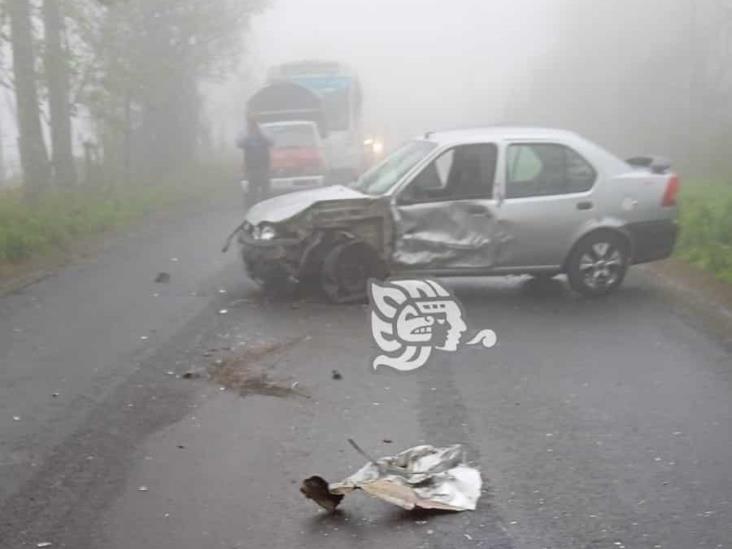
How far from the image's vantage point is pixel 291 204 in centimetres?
1207

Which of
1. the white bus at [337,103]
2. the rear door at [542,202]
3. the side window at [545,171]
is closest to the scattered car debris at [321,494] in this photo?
the rear door at [542,202]

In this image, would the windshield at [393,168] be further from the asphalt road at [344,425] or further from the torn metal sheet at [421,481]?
the torn metal sheet at [421,481]

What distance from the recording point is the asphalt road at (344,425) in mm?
5711

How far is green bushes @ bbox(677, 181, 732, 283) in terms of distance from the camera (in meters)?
13.4

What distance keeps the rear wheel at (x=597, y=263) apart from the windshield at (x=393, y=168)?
6.31 feet

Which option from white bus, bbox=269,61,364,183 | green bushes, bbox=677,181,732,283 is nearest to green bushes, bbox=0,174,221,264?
white bus, bbox=269,61,364,183

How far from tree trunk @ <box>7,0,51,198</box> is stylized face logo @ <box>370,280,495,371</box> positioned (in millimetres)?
10376

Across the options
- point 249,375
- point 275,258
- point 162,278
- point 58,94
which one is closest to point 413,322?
point 275,258

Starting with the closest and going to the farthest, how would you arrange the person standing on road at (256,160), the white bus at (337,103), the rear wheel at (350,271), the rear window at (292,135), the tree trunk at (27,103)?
the rear wheel at (350,271)
the tree trunk at (27,103)
the person standing on road at (256,160)
the rear window at (292,135)
the white bus at (337,103)

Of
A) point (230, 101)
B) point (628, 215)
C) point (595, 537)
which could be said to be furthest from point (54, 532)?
point (230, 101)

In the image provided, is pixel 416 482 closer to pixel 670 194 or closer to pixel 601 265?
pixel 601 265

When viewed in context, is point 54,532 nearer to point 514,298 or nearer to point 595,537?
point 595,537

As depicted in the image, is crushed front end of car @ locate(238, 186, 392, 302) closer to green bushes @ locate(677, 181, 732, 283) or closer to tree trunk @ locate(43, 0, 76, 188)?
green bushes @ locate(677, 181, 732, 283)

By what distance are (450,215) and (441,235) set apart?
8.8 inches
